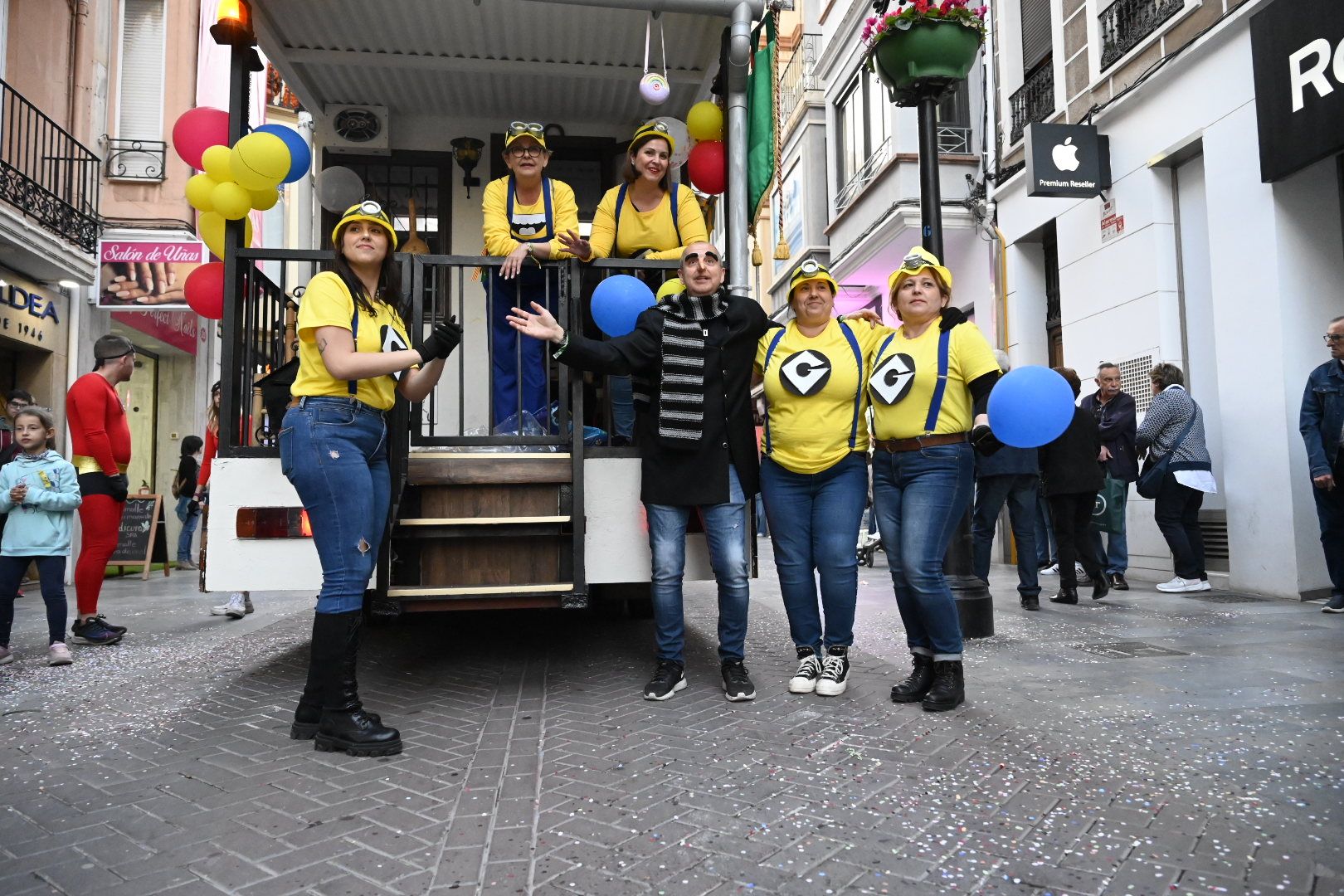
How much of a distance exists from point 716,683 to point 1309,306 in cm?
682

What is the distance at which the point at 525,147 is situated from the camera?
5.38 metres

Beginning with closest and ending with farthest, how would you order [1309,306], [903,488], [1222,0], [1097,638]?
[903,488]
[1097,638]
[1309,306]
[1222,0]

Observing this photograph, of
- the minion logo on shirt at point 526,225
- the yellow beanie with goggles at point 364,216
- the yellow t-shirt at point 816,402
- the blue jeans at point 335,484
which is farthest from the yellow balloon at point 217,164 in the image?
the yellow t-shirt at point 816,402

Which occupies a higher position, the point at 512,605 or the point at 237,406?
the point at 237,406

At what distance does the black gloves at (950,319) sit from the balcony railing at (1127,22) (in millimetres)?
7595

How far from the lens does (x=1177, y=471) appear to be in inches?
322

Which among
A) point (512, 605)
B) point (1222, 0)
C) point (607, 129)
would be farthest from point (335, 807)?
point (1222, 0)

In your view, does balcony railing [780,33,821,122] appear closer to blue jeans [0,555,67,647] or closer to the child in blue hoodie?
the child in blue hoodie

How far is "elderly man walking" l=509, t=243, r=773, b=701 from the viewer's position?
4.17 meters

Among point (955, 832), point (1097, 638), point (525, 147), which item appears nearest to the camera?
point (955, 832)

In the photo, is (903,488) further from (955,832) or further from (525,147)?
(525,147)

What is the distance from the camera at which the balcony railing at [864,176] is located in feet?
49.1

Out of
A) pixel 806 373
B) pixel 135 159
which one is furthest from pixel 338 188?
pixel 135 159

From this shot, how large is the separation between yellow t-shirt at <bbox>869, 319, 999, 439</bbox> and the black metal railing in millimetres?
14224
